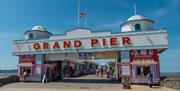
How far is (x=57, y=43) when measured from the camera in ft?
95.3

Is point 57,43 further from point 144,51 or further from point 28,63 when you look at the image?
point 144,51

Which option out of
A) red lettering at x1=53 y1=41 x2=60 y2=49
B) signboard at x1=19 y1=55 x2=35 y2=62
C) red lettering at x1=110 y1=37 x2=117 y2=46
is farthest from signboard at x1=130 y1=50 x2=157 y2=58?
signboard at x1=19 y1=55 x2=35 y2=62

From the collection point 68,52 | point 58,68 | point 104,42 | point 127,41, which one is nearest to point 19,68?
point 58,68

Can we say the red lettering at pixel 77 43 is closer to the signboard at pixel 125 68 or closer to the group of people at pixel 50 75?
the group of people at pixel 50 75

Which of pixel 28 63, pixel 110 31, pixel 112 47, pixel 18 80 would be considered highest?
pixel 110 31

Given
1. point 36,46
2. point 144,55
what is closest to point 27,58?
point 36,46

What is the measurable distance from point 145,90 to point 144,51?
23.3ft

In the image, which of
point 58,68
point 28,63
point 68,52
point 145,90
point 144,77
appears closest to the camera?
point 145,90

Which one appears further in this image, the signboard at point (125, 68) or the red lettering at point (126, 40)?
the red lettering at point (126, 40)

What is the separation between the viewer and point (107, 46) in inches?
1063

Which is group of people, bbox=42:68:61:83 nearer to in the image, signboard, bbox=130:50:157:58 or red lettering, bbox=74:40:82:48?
red lettering, bbox=74:40:82:48

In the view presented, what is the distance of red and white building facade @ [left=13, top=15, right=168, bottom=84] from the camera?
83.0 feet

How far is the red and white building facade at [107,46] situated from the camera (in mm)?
25312

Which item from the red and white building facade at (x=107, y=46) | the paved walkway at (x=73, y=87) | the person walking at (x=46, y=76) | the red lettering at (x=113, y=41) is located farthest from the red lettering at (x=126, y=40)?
the person walking at (x=46, y=76)
